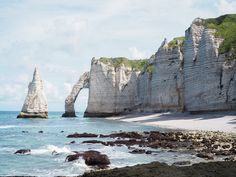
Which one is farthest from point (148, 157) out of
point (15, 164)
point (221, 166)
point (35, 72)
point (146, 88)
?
point (35, 72)

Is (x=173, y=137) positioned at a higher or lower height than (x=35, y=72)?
lower

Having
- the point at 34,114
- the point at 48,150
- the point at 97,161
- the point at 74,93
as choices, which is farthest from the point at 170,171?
the point at 74,93

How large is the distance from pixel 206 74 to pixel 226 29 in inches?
395

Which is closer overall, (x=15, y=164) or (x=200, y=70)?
(x=15, y=164)

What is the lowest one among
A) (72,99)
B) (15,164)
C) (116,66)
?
(15,164)

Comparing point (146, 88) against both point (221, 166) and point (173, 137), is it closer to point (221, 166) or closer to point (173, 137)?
point (173, 137)

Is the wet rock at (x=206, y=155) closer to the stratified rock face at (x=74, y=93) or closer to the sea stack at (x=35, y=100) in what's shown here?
the sea stack at (x=35, y=100)

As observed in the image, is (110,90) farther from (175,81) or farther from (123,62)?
(175,81)

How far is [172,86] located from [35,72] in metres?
33.6

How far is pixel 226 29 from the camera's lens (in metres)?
69.1

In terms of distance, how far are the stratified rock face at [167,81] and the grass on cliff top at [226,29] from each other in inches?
386

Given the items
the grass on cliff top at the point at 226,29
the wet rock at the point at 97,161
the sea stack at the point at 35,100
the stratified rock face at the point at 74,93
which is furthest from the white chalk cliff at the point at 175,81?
the wet rock at the point at 97,161

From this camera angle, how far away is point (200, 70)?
6575 cm

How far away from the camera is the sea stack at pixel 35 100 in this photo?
9556cm
